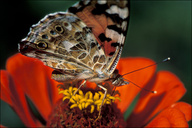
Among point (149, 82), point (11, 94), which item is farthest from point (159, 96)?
point (11, 94)

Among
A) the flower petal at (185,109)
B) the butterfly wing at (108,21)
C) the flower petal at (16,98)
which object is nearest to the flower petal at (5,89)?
the flower petal at (16,98)

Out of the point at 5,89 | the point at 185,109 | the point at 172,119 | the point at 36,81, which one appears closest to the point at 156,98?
the point at 185,109

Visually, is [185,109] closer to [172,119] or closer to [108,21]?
[172,119]

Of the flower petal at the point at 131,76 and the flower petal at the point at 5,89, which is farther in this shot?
the flower petal at the point at 131,76

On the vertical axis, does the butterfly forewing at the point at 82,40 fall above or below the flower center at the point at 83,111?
above

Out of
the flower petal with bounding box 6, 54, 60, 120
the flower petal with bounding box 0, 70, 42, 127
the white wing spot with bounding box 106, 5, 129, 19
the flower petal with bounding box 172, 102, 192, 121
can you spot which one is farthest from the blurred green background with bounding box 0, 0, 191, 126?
the white wing spot with bounding box 106, 5, 129, 19

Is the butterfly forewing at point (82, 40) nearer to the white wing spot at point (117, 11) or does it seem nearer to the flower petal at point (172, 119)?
the white wing spot at point (117, 11)

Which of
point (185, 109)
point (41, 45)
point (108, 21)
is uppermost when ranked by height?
point (108, 21)
